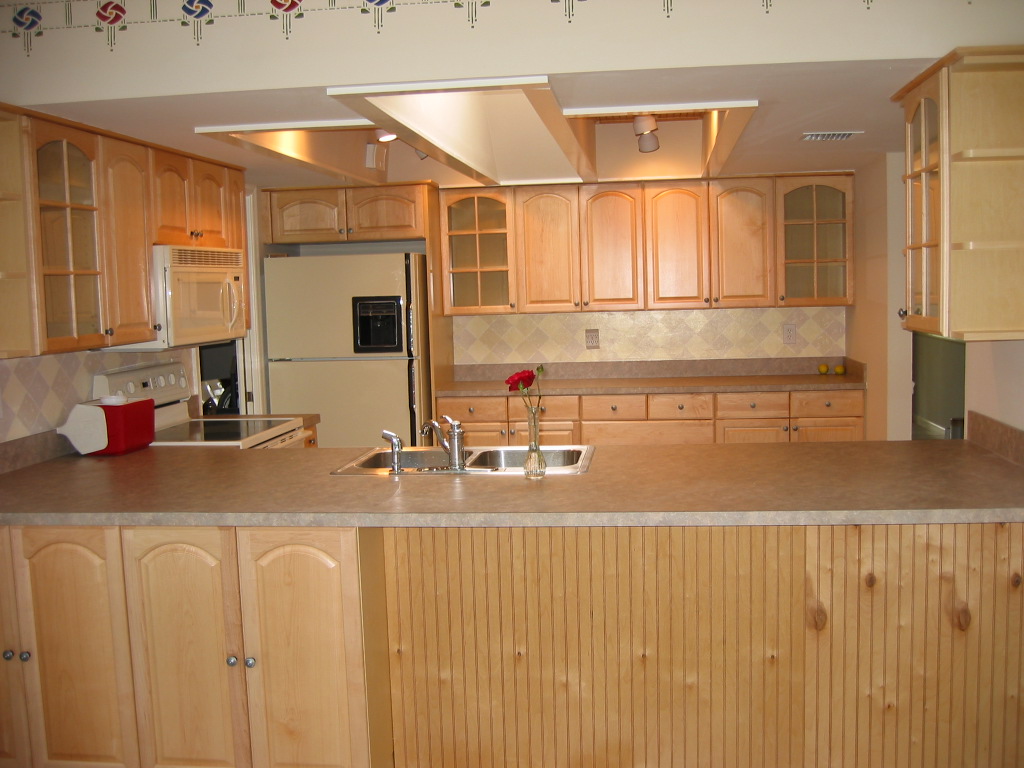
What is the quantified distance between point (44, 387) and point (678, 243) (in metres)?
3.35

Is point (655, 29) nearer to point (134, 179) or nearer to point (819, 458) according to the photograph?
point (819, 458)

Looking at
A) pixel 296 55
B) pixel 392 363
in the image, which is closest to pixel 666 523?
pixel 296 55

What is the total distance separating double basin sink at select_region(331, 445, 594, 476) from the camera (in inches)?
122

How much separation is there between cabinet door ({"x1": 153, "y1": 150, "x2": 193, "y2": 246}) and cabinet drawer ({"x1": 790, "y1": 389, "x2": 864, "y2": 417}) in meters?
3.24

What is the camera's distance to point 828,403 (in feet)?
16.5

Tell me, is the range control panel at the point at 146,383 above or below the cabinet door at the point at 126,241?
below

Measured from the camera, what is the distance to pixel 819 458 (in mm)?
3002

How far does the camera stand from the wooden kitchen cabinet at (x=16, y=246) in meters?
2.95

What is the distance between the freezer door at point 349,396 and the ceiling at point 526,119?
1013mm

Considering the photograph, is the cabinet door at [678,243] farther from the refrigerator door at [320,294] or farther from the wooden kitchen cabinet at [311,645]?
the wooden kitchen cabinet at [311,645]

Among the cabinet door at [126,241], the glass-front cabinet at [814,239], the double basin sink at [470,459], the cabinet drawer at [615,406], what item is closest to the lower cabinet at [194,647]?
the double basin sink at [470,459]

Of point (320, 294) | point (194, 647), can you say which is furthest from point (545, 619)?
point (320, 294)

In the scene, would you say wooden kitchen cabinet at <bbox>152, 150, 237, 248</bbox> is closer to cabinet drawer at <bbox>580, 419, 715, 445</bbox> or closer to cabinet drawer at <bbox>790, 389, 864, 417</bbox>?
cabinet drawer at <bbox>580, 419, 715, 445</bbox>

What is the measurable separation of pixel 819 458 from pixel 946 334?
58 centimetres
